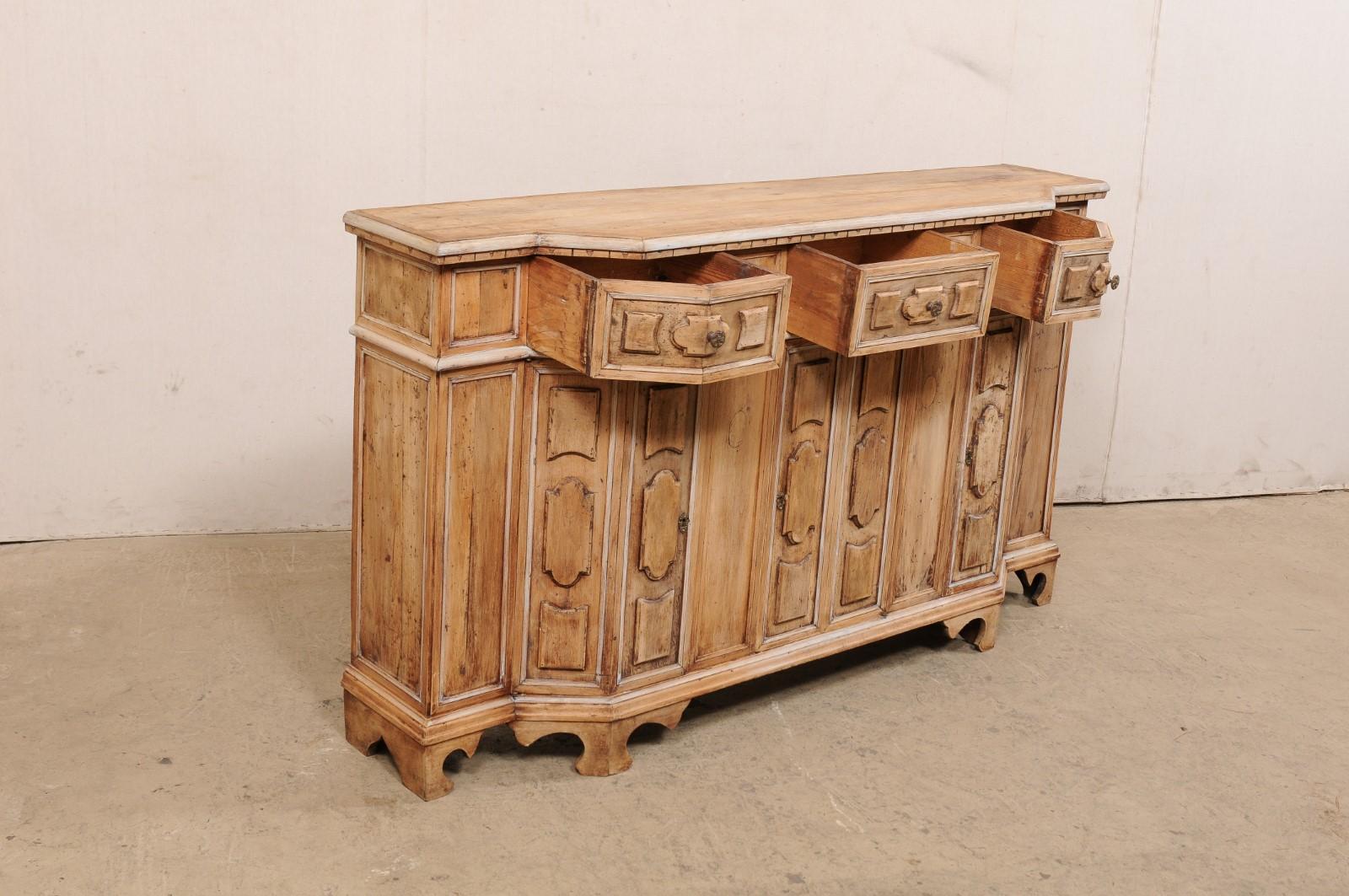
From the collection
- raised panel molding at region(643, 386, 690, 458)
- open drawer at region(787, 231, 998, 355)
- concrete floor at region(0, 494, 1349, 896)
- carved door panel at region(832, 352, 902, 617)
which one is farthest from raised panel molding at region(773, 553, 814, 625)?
open drawer at region(787, 231, 998, 355)

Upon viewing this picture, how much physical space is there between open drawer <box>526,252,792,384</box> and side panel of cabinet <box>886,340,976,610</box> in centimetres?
84

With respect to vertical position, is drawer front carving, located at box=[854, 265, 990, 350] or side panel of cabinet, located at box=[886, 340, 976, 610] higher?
drawer front carving, located at box=[854, 265, 990, 350]

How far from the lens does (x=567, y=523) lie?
3494mm

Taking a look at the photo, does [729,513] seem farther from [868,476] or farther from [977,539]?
[977,539]

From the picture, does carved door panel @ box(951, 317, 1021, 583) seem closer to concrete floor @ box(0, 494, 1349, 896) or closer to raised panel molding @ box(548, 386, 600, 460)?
concrete floor @ box(0, 494, 1349, 896)

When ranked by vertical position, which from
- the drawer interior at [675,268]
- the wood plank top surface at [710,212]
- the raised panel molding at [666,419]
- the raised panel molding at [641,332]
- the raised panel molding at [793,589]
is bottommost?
the raised panel molding at [793,589]

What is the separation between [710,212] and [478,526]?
92 cm

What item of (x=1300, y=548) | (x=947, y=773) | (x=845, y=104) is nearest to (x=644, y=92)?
(x=845, y=104)

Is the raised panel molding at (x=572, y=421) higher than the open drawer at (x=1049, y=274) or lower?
lower

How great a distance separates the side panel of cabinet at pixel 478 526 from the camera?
10.9 feet

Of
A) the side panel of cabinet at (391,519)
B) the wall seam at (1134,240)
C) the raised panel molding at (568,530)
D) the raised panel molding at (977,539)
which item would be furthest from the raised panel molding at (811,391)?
the wall seam at (1134,240)

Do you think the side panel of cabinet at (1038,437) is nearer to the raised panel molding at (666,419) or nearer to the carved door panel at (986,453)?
the carved door panel at (986,453)

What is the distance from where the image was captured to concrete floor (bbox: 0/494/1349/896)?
10.7 feet

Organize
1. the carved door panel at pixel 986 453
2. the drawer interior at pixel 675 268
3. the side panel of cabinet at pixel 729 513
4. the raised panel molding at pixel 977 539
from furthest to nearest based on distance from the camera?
the raised panel molding at pixel 977 539
the carved door panel at pixel 986 453
the side panel of cabinet at pixel 729 513
the drawer interior at pixel 675 268
